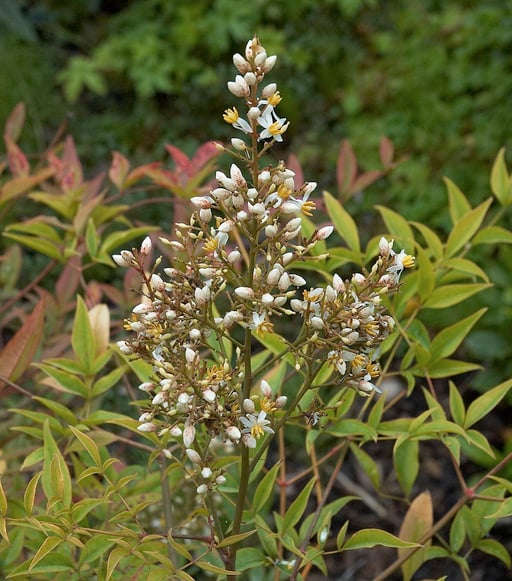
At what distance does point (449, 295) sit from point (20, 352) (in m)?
0.71

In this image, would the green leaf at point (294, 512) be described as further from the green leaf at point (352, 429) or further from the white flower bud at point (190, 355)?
the white flower bud at point (190, 355)

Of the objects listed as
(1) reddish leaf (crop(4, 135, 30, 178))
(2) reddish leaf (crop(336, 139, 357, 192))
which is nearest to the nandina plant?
(1) reddish leaf (crop(4, 135, 30, 178))

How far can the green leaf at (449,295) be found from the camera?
131 cm

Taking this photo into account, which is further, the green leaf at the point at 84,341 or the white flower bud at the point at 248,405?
the green leaf at the point at 84,341

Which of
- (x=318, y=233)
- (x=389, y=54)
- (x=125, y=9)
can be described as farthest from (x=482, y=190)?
(x=125, y=9)

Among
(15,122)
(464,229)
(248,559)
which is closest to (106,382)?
(248,559)

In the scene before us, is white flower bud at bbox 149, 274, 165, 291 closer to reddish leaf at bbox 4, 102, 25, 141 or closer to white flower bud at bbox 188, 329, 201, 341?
white flower bud at bbox 188, 329, 201, 341

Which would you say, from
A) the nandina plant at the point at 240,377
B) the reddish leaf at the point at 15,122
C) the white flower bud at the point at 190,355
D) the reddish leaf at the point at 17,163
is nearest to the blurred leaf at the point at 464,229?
the nandina plant at the point at 240,377

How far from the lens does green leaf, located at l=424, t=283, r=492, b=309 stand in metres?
1.31

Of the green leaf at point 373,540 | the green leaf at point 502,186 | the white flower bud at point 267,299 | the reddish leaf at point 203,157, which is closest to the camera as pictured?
the white flower bud at point 267,299

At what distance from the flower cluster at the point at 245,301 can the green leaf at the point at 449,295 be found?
33 cm

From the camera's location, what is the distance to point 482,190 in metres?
2.90

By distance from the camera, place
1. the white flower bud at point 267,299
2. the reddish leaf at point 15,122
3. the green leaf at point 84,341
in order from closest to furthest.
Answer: the white flower bud at point 267,299, the green leaf at point 84,341, the reddish leaf at point 15,122

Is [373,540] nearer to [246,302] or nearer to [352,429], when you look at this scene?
[352,429]
